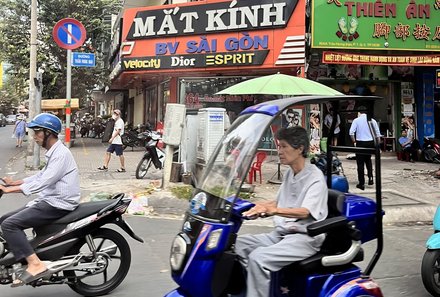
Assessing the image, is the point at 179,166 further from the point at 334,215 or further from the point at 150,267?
the point at 334,215

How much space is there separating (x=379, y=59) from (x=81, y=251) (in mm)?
12459

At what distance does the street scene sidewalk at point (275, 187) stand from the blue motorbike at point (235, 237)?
A: 15.1ft

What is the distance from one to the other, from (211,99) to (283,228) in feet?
45.7

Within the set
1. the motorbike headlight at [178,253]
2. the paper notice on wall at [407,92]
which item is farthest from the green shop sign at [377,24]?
the motorbike headlight at [178,253]

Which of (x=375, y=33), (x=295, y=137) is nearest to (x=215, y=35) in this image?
(x=375, y=33)

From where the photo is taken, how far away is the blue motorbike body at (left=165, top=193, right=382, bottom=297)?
2898mm

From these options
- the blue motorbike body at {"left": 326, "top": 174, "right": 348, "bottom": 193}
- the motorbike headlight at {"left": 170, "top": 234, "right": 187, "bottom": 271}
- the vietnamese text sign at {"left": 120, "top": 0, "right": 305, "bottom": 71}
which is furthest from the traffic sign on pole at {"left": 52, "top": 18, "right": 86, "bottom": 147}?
the motorbike headlight at {"left": 170, "top": 234, "right": 187, "bottom": 271}

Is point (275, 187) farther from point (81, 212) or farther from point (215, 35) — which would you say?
point (215, 35)

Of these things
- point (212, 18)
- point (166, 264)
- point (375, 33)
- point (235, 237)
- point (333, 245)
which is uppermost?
point (212, 18)

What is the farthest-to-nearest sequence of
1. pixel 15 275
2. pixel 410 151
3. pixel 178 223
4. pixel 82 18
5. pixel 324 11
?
pixel 82 18 < pixel 410 151 < pixel 324 11 < pixel 178 223 < pixel 15 275

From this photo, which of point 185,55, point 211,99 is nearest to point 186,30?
point 185,55

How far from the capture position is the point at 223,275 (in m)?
2.96

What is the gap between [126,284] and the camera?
490 cm

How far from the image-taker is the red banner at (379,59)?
1425cm
